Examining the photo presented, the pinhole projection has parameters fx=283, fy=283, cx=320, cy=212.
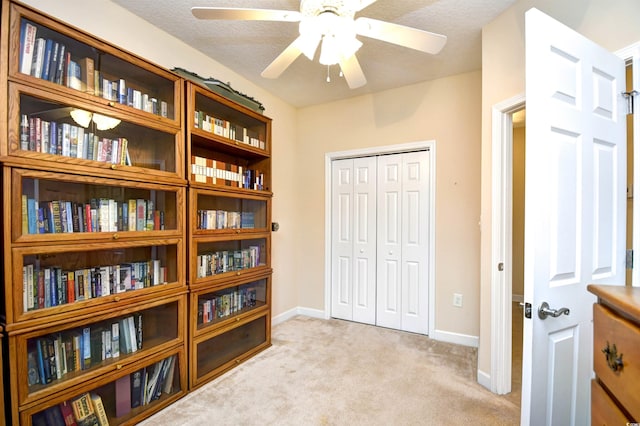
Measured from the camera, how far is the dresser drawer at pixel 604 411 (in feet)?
2.24

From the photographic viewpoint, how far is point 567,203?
120 centimetres

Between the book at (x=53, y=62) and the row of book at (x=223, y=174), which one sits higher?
the book at (x=53, y=62)

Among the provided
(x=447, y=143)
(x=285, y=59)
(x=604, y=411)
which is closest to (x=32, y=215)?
(x=285, y=59)

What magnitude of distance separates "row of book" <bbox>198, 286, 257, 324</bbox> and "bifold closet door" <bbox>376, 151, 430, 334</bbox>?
1.50 metres

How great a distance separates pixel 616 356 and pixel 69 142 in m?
2.32

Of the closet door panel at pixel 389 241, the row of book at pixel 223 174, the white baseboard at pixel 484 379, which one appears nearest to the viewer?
the white baseboard at pixel 484 379

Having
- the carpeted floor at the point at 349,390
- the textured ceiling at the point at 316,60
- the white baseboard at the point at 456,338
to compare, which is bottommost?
the carpeted floor at the point at 349,390

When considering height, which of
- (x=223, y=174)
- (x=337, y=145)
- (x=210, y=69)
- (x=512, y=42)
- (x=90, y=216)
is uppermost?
(x=210, y=69)

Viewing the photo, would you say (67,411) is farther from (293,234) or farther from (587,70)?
(587,70)

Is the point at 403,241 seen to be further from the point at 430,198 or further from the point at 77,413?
the point at 77,413

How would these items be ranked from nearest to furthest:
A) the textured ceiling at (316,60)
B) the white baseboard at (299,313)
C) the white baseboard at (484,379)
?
1. the textured ceiling at (316,60)
2. the white baseboard at (484,379)
3. the white baseboard at (299,313)

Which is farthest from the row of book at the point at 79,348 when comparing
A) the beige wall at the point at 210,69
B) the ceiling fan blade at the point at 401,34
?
the ceiling fan blade at the point at 401,34

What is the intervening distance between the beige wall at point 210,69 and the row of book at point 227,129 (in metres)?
0.54

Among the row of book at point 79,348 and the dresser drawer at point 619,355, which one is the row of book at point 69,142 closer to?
the row of book at point 79,348
